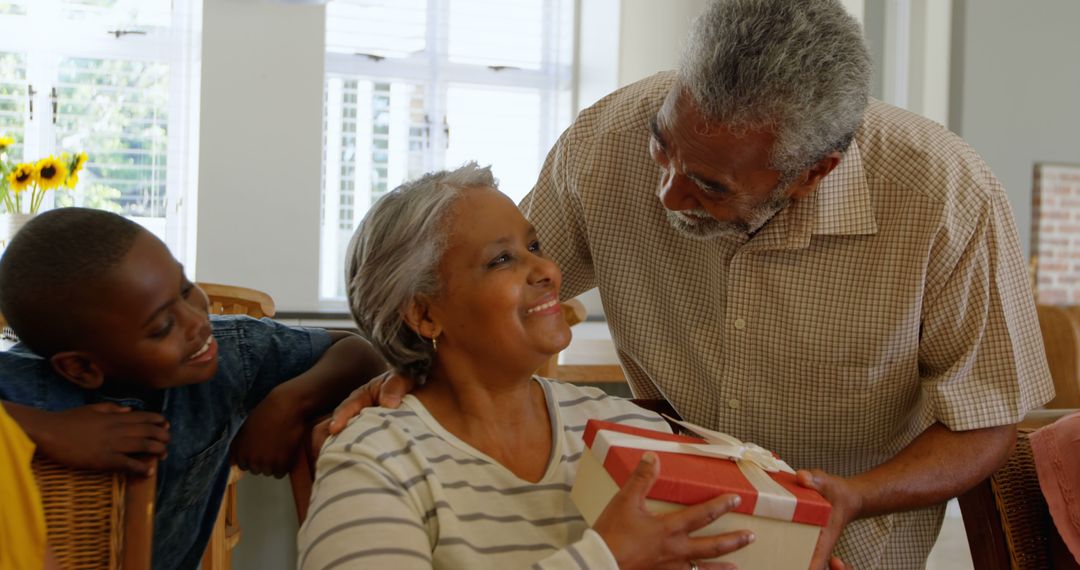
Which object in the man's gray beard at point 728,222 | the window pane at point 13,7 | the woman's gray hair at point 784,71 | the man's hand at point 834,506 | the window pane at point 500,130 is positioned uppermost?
the window pane at point 13,7

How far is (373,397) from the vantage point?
4.96 feet

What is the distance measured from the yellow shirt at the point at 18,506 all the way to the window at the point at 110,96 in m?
4.36

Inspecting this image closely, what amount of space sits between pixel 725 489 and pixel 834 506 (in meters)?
0.28

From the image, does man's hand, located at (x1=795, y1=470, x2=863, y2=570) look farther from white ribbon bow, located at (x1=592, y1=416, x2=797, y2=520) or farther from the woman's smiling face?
the woman's smiling face

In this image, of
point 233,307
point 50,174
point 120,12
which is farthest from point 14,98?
point 233,307

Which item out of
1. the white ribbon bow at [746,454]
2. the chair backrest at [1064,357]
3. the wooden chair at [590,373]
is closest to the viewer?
the white ribbon bow at [746,454]

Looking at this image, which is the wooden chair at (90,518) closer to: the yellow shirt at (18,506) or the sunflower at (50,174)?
the yellow shirt at (18,506)

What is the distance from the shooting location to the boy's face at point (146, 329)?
142 cm

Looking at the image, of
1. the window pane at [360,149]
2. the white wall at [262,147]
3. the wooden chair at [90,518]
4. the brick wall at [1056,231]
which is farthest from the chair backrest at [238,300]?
the brick wall at [1056,231]

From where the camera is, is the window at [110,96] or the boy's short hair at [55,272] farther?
the window at [110,96]

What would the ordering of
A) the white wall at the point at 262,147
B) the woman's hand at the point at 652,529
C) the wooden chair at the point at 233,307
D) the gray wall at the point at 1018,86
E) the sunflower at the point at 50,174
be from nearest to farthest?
the woman's hand at the point at 652,529
the wooden chair at the point at 233,307
the sunflower at the point at 50,174
the white wall at the point at 262,147
the gray wall at the point at 1018,86

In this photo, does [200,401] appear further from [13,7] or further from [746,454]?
[13,7]

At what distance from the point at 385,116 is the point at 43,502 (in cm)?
485

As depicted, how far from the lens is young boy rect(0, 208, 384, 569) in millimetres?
1396
